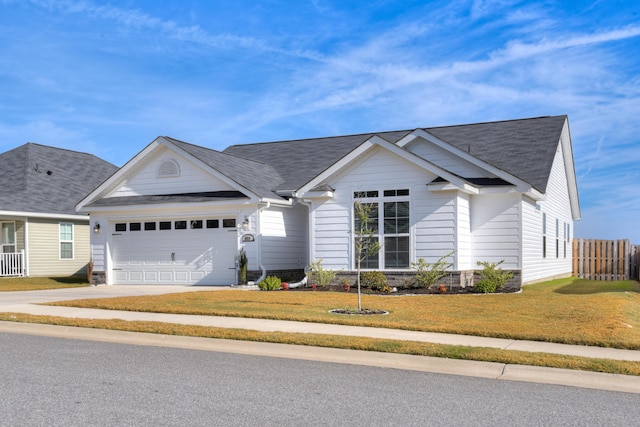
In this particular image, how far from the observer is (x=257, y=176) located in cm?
2405

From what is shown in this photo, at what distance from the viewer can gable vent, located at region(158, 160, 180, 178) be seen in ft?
75.8

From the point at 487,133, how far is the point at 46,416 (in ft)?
71.2

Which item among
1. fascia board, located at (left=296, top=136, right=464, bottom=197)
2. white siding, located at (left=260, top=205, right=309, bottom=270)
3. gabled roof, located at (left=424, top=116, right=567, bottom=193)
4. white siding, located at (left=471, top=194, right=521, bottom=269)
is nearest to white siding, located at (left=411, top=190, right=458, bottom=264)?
fascia board, located at (left=296, top=136, right=464, bottom=197)

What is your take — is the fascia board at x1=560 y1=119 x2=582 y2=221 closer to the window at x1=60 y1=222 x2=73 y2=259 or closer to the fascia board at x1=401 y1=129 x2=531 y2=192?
the fascia board at x1=401 y1=129 x2=531 y2=192

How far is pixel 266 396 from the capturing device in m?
6.60

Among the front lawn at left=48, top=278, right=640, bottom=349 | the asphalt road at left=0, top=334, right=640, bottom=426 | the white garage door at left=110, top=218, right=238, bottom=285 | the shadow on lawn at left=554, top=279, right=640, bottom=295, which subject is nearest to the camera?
the asphalt road at left=0, top=334, right=640, bottom=426

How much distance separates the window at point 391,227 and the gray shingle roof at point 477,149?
6.64 ft

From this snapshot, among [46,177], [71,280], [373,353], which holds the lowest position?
[71,280]

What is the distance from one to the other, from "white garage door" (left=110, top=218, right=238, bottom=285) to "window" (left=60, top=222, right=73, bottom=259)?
6487 millimetres

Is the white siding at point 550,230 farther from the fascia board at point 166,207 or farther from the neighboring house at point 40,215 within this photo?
the neighboring house at point 40,215

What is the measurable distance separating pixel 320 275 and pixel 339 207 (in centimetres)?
222

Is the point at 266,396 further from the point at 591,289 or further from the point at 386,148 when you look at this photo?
the point at 591,289

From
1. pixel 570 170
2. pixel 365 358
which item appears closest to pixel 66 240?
pixel 570 170

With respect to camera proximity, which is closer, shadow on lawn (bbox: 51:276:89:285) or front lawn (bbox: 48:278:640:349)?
front lawn (bbox: 48:278:640:349)
